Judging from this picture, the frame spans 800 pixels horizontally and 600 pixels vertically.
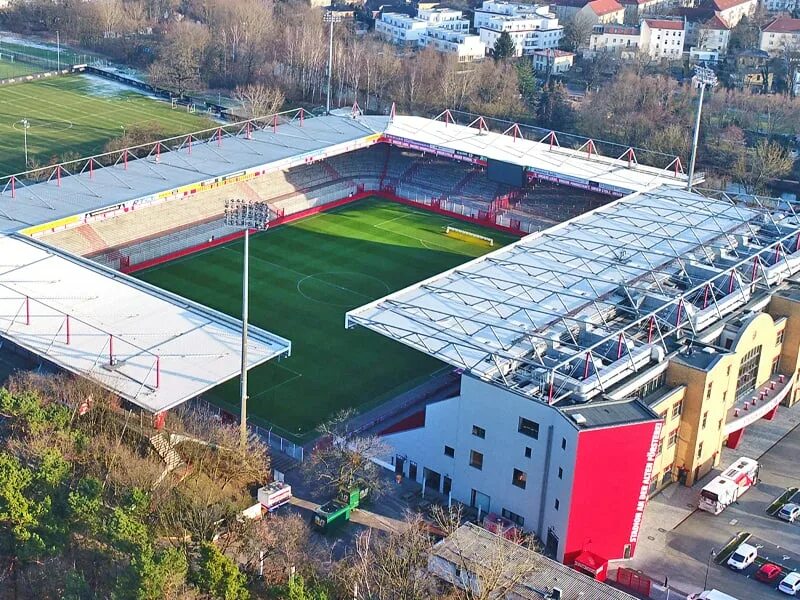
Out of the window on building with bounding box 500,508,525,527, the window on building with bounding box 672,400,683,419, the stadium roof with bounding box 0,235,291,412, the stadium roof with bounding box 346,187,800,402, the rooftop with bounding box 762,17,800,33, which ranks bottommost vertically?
the window on building with bounding box 500,508,525,527

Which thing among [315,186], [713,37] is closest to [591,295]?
[315,186]

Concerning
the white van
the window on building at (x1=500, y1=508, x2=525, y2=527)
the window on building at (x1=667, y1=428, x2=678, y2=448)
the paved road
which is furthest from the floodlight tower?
the white van

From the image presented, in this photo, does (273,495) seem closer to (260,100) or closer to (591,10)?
(260,100)

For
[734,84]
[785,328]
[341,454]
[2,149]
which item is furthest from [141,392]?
[734,84]

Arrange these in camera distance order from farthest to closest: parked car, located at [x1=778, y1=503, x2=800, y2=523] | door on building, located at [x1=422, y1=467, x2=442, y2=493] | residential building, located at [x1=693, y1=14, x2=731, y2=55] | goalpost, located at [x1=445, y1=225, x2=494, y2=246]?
residential building, located at [x1=693, y1=14, x2=731, y2=55] < goalpost, located at [x1=445, y1=225, x2=494, y2=246] < door on building, located at [x1=422, y1=467, x2=442, y2=493] < parked car, located at [x1=778, y1=503, x2=800, y2=523]

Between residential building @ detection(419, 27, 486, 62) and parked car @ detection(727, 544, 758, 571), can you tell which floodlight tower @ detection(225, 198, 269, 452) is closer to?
parked car @ detection(727, 544, 758, 571)

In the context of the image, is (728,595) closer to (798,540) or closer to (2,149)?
(798,540)

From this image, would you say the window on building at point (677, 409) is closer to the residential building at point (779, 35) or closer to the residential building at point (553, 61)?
the residential building at point (553, 61)

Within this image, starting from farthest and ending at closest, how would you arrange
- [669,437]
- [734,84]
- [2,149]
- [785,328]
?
[734,84] < [2,149] < [785,328] < [669,437]
